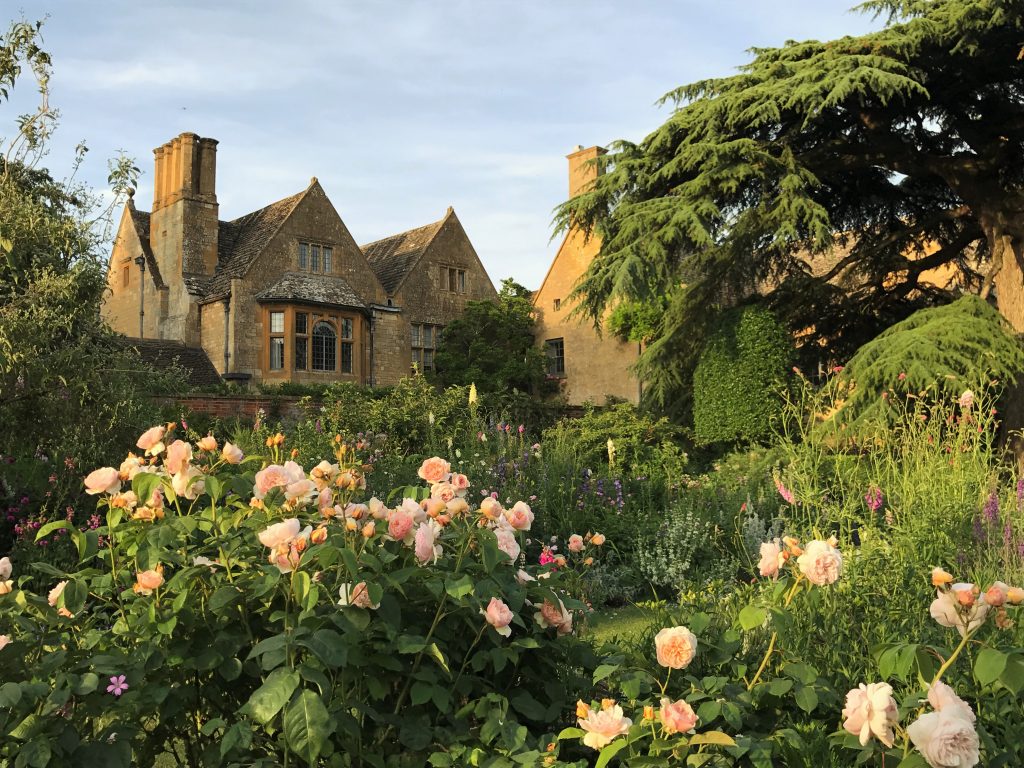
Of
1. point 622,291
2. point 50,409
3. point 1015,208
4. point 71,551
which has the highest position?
point 1015,208

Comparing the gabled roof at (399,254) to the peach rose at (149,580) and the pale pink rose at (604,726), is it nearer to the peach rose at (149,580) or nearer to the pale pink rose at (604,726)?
the peach rose at (149,580)

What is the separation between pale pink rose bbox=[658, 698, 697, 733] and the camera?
2.21m

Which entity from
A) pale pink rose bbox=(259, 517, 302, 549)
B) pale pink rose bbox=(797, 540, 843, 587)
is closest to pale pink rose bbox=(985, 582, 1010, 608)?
pale pink rose bbox=(797, 540, 843, 587)

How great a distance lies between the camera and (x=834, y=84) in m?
13.3

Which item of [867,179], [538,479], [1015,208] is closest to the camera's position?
[538,479]

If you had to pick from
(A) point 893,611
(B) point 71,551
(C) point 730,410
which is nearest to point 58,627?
(A) point 893,611

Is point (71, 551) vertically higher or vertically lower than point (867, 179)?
lower

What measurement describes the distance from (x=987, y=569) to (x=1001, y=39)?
1191 centimetres

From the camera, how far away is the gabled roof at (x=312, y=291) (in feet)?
84.1

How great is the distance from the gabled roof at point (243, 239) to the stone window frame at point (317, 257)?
996mm

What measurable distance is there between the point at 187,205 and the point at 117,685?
26.4 metres

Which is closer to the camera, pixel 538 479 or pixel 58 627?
pixel 58 627

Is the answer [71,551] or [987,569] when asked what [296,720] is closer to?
[987,569]

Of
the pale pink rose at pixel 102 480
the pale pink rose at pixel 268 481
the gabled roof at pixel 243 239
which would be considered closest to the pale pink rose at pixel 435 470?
the pale pink rose at pixel 268 481
